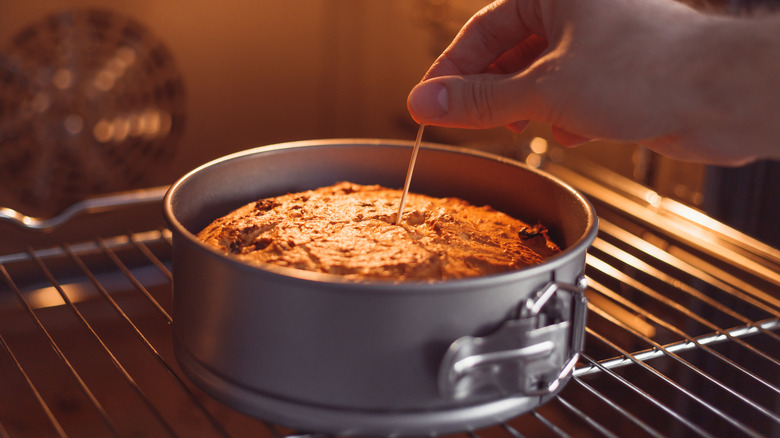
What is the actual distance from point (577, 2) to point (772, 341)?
63 cm

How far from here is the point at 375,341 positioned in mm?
645

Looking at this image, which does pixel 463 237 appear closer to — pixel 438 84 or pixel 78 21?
pixel 438 84

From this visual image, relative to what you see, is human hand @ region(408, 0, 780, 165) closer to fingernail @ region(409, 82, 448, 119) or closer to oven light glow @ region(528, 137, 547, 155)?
fingernail @ region(409, 82, 448, 119)

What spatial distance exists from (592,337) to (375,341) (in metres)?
0.55

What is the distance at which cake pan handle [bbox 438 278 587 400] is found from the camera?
0.65 metres

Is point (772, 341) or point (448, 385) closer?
point (448, 385)

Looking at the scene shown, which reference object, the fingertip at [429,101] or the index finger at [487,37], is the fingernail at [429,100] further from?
the index finger at [487,37]

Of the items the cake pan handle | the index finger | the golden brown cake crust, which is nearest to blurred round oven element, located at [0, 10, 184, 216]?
the golden brown cake crust

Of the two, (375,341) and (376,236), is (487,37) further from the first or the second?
(375,341)

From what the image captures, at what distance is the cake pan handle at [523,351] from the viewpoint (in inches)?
25.5

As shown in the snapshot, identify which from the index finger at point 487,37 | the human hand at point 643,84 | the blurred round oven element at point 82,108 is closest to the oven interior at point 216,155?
the blurred round oven element at point 82,108

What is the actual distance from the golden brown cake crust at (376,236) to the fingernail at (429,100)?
14 cm

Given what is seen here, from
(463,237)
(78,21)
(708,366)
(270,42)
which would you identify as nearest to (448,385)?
(463,237)

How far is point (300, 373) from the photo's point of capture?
0.67 metres
